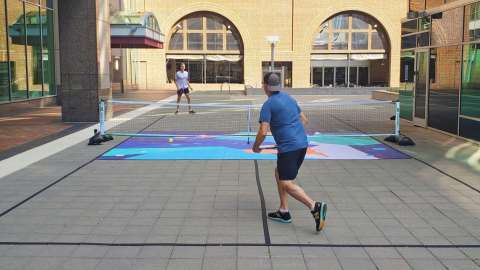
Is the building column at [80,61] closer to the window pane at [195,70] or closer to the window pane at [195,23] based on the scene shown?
the window pane at [195,23]

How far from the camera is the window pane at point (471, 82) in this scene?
1225 centimetres

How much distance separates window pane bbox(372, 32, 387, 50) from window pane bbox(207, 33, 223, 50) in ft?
41.4

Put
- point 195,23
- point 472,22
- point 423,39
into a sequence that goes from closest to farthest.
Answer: point 472,22
point 423,39
point 195,23

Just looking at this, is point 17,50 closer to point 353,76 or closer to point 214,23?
point 214,23

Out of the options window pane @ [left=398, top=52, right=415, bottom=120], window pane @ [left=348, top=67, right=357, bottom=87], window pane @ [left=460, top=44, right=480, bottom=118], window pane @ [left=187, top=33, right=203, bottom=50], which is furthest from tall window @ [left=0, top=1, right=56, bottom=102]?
window pane @ [left=348, top=67, right=357, bottom=87]

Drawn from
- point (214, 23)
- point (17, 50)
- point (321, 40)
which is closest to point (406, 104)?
point (17, 50)

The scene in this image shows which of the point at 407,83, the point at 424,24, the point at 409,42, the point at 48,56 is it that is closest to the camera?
the point at 424,24

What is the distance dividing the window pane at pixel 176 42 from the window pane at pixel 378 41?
52.1ft

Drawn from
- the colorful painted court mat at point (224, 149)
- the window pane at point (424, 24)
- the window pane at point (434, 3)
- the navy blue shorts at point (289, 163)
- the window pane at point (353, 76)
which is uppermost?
the window pane at point (434, 3)

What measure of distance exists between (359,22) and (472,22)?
113 ft

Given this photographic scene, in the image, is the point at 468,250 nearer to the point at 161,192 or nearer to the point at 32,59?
the point at 161,192

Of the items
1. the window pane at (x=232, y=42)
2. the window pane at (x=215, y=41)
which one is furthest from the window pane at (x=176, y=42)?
the window pane at (x=232, y=42)

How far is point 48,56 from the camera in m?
24.9

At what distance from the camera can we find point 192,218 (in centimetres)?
639
